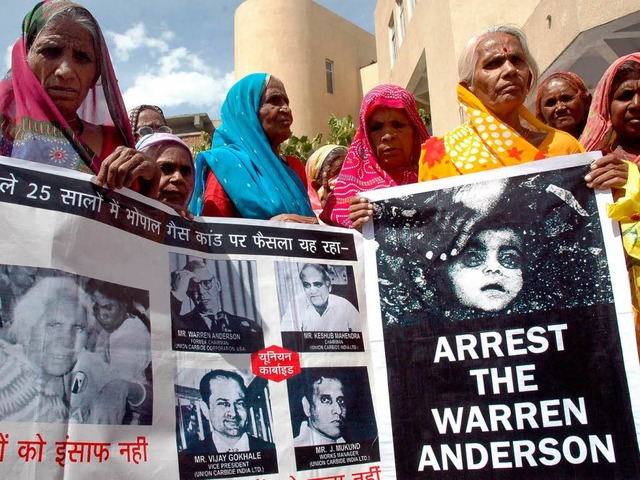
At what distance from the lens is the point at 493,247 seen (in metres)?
1.83

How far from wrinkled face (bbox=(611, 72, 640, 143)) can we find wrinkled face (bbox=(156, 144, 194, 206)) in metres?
1.72

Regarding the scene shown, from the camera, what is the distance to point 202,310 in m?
1.70

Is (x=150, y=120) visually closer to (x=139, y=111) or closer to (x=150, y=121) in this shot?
(x=150, y=121)

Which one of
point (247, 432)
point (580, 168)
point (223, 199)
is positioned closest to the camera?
point (247, 432)

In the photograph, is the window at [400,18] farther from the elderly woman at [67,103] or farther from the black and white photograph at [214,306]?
the black and white photograph at [214,306]

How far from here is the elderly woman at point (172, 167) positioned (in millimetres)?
2506

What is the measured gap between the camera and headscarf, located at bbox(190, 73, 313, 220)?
2.41 metres

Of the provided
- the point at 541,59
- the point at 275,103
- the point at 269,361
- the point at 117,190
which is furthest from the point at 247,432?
the point at 541,59

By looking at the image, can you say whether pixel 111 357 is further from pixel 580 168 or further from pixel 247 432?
pixel 580 168

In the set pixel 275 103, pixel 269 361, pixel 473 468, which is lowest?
pixel 473 468

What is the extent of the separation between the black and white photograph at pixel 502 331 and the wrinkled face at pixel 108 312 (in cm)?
75

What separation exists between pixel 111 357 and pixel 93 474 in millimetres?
263

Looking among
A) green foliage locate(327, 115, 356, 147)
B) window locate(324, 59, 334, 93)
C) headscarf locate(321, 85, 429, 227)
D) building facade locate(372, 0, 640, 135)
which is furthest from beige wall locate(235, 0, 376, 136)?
headscarf locate(321, 85, 429, 227)

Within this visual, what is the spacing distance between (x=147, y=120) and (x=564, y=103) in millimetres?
2541
